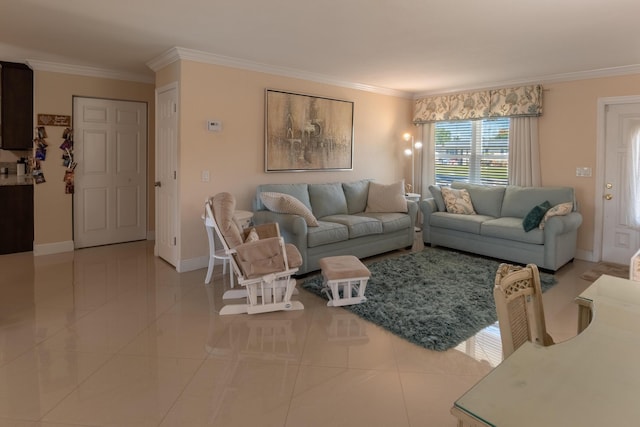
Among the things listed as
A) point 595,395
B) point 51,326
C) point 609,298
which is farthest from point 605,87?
point 51,326

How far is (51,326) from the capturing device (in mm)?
3098

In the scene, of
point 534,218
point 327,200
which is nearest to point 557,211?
point 534,218

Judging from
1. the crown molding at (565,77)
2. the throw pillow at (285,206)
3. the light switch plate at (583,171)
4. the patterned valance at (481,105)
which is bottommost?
the throw pillow at (285,206)

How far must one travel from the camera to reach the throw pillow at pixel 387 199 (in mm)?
5684

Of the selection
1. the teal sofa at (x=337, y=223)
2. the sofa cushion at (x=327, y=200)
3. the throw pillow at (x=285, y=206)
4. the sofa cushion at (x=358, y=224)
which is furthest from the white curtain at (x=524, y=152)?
the throw pillow at (x=285, y=206)

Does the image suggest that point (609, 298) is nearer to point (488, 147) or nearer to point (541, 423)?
point (541, 423)

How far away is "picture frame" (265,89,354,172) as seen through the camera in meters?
5.18

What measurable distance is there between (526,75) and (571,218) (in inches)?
78.8

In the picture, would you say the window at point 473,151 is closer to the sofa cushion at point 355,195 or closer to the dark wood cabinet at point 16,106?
the sofa cushion at point 355,195

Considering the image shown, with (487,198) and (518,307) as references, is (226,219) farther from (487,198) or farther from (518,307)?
(487,198)

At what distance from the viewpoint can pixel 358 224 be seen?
16.1 feet

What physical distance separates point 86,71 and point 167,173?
2.05 metres

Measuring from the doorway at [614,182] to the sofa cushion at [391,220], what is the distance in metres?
2.42

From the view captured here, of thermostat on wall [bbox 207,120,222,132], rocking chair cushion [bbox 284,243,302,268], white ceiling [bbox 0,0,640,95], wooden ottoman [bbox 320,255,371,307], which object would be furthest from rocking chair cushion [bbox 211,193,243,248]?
white ceiling [bbox 0,0,640,95]
